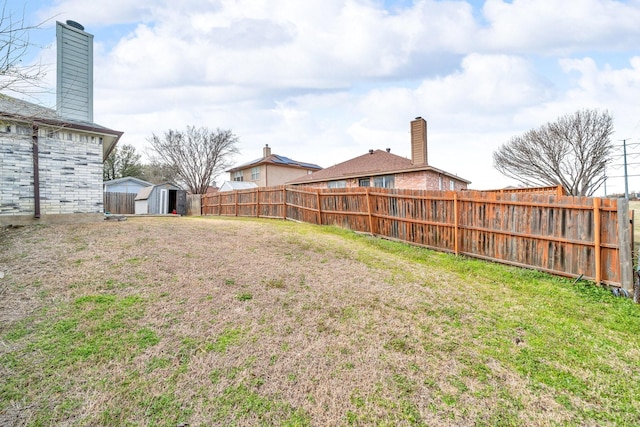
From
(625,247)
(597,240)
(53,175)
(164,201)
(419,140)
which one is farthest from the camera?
(164,201)

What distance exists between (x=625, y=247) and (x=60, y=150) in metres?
13.9

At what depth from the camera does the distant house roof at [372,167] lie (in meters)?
16.3

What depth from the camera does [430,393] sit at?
2523 millimetres

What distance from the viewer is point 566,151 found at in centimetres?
2039

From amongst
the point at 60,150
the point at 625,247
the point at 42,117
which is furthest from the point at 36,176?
the point at 625,247

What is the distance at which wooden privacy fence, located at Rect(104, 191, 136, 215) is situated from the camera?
21.2 m

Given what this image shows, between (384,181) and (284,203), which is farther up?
(384,181)

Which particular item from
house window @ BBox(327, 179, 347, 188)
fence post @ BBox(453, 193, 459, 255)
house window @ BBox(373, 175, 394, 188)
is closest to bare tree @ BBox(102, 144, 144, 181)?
house window @ BBox(327, 179, 347, 188)

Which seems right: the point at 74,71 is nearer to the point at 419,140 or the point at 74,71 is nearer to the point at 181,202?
the point at 181,202

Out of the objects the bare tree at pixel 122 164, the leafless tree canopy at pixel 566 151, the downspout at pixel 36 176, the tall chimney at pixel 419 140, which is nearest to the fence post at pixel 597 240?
the tall chimney at pixel 419 140

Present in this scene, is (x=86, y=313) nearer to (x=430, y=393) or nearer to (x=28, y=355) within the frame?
(x=28, y=355)

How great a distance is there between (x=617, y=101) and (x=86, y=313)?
2627 centimetres

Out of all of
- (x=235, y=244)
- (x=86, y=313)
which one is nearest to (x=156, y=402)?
(x=86, y=313)

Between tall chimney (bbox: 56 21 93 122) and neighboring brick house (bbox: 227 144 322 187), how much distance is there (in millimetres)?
18287
